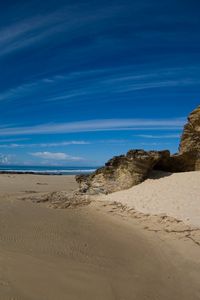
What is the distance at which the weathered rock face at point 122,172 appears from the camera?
43.6 ft

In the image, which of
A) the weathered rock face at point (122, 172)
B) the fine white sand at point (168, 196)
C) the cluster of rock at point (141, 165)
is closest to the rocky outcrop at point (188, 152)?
the cluster of rock at point (141, 165)

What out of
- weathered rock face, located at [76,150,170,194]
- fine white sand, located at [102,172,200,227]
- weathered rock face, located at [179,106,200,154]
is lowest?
fine white sand, located at [102,172,200,227]

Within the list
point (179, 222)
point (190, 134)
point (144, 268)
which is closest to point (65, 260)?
point (144, 268)

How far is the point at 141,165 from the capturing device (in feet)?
43.6

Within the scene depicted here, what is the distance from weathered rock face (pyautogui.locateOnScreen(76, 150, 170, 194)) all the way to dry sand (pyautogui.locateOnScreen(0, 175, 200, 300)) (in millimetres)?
2924

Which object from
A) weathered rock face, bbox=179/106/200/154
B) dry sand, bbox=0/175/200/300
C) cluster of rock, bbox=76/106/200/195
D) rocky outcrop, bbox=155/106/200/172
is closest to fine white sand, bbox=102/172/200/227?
cluster of rock, bbox=76/106/200/195

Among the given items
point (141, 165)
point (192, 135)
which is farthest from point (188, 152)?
point (141, 165)

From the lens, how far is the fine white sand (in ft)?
32.7

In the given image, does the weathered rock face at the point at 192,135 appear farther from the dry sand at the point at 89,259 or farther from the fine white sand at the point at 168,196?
the dry sand at the point at 89,259

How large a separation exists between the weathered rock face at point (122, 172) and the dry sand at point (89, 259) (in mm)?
2924

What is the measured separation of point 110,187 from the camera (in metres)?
13.5

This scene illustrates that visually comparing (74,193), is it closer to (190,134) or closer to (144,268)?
(190,134)

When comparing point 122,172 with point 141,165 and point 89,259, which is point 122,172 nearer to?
point 141,165

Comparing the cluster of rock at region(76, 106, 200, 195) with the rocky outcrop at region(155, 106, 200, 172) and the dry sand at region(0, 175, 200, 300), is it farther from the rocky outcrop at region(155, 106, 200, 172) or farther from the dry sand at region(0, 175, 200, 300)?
the dry sand at region(0, 175, 200, 300)
